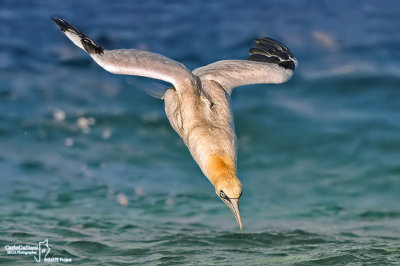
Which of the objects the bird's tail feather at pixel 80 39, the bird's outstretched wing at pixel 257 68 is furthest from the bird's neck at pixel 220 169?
the bird's tail feather at pixel 80 39

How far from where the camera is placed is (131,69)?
1145 cm

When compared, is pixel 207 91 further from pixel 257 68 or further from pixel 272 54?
pixel 272 54

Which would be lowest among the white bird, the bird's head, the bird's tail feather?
the bird's head

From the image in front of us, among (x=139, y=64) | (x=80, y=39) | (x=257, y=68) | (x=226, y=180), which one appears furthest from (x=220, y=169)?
(x=80, y=39)

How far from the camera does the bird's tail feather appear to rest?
11945mm

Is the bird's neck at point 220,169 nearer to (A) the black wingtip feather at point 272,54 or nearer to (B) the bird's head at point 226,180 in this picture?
(B) the bird's head at point 226,180

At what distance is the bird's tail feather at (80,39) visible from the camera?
11.9m

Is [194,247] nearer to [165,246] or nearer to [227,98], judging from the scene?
[165,246]

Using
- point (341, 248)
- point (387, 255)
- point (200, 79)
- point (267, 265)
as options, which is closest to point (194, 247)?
point (267, 265)

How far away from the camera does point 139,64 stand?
37.9ft

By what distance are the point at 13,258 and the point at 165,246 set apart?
3.98 metres

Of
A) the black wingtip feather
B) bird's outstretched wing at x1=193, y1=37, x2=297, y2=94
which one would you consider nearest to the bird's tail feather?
bird's outstretched wing at x1=193, y1=37, x2=297, y2=94

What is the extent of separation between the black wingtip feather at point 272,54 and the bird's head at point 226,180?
4.50m

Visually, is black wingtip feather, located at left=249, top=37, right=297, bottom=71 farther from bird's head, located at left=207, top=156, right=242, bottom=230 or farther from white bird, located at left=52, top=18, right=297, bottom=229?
bird's head, located at left=207, top=156, right=242, bottom=230
